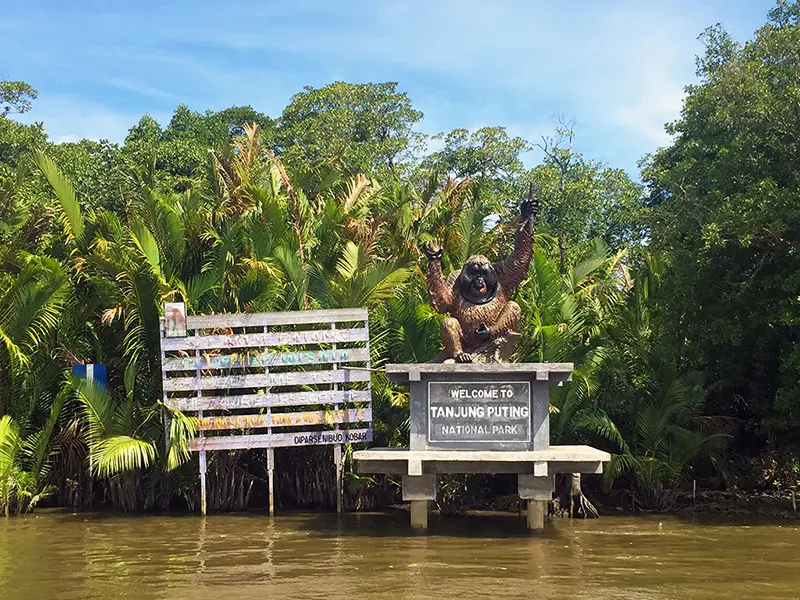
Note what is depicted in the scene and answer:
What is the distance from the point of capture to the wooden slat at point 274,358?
1176 cm

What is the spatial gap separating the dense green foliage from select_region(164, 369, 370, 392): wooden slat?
53 centimetres

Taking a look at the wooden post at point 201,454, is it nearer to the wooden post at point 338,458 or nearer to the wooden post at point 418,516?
the wooden post at point 338,458

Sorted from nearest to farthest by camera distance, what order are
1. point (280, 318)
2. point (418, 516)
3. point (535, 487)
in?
1. point (535, 487)
2. point (418, 516)
3. point (280, 318)

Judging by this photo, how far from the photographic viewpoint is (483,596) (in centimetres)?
716

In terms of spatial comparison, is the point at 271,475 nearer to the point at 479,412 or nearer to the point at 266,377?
the point at 266,377

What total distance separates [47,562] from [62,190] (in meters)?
5.85

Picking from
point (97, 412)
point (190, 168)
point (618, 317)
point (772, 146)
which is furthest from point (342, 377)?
point (190, 168)

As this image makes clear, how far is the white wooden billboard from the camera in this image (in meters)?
11.6

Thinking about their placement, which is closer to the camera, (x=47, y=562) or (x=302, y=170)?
(x=47, y=562)

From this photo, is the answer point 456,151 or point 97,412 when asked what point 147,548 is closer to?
point 97,412

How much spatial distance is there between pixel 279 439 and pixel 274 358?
40.0 inches

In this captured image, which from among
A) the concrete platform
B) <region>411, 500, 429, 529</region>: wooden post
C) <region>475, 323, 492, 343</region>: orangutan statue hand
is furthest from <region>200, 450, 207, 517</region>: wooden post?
<region>475, 323, 492, 343</region>: orangutan statue hand

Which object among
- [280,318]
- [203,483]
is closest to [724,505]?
[280,318]

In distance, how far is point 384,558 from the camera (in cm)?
885
